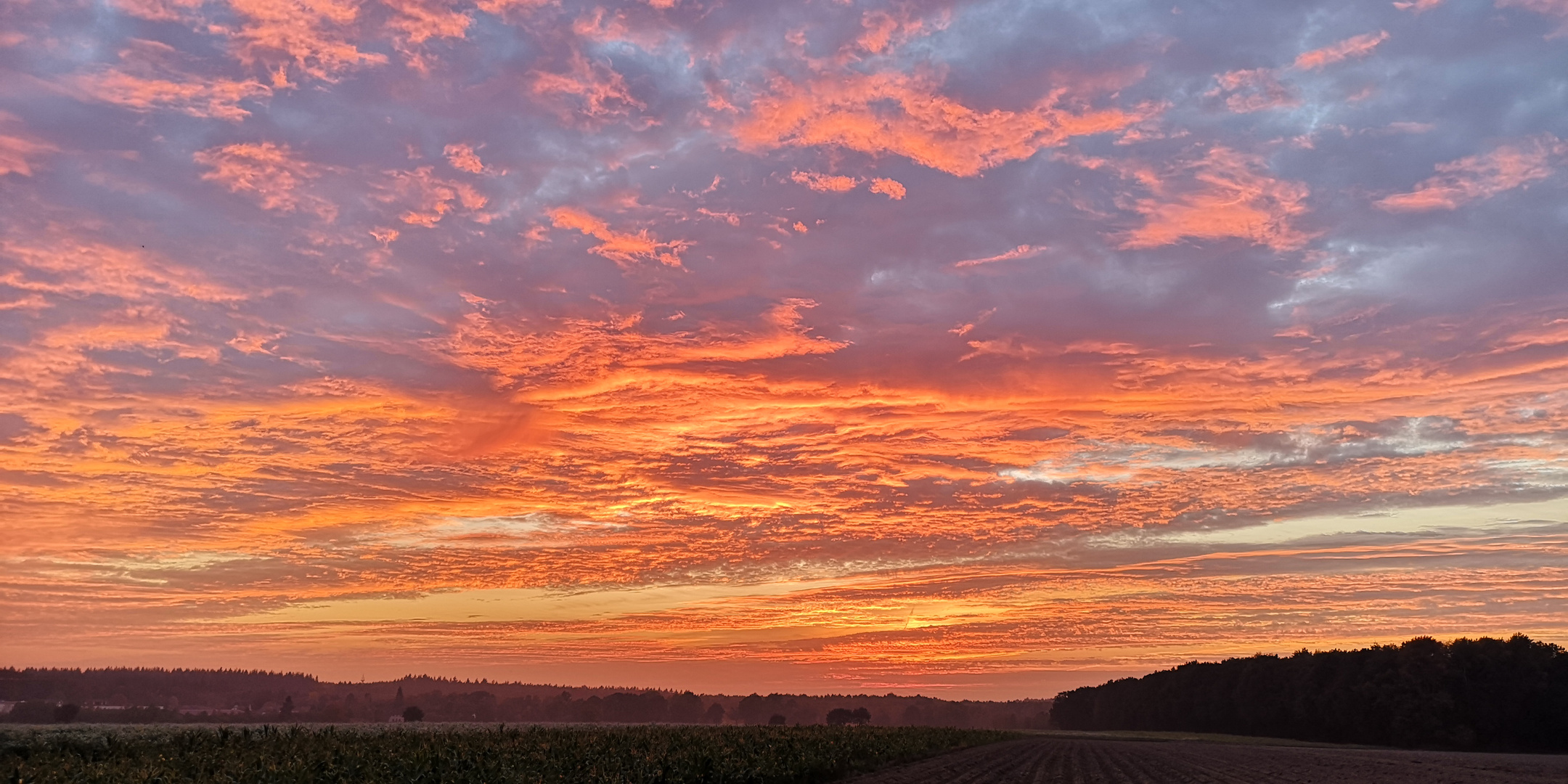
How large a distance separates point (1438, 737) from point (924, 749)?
8484cm

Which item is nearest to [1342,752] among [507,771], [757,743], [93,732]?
[757,743]

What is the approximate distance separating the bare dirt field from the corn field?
6.76 meters

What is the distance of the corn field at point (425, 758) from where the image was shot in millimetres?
35625

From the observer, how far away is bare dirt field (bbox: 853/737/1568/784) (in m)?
58.3

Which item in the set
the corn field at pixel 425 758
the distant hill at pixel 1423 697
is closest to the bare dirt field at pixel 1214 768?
the corn field at pixel 425 758

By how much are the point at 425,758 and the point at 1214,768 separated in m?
58.9

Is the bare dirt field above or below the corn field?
below

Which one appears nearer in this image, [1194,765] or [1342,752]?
[1194,765]

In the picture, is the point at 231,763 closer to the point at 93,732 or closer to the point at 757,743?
the point at 757,743

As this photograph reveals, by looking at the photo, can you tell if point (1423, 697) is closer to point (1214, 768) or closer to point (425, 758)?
point (1214, 768)

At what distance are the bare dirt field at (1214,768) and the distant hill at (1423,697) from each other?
31.0 meters

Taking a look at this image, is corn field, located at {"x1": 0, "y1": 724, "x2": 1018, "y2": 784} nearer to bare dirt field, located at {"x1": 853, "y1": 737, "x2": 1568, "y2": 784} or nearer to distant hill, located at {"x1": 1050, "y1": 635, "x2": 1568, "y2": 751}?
bare dirt field, located at {"x1": 853, "y1": 737, "x2": 1568, "y2": 784}

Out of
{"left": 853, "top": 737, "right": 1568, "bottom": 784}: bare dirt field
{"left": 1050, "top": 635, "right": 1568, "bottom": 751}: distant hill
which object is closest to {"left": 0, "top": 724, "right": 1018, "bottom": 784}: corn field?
{"left": 853, "top": 737, "right": 1568, "bottom": 784}: bare dirt field

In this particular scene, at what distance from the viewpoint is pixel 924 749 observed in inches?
3880
